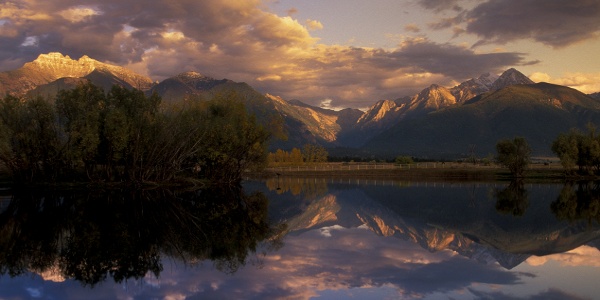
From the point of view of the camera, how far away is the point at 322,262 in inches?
997

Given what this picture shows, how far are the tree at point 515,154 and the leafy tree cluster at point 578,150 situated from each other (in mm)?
7333

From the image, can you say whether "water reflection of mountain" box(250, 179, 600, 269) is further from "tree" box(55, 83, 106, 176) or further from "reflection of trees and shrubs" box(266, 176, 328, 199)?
"tree" box(55, 83, 106, 176)

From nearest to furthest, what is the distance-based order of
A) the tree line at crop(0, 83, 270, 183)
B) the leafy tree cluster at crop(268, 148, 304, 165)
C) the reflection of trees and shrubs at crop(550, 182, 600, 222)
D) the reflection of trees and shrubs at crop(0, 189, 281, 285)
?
the reflection of trees and shrubs at crop(0, 189, 281, 285) → the reflection of trees and shrubs at crop(550, 182, 600, 222) → the tree line at crop(0, 83, 270, 183) → the leafy tree cluster at crop(268, 148, 304, 165)

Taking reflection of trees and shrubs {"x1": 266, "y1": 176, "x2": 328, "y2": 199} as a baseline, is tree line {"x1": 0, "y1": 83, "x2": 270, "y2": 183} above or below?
above

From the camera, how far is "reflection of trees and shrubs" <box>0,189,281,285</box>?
23517 mm

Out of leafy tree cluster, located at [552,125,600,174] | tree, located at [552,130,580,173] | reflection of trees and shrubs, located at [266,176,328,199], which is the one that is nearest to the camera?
reflection of trees and shrubs, located at [266,176,328,199]

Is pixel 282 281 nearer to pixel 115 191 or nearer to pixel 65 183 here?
pixel 115 191

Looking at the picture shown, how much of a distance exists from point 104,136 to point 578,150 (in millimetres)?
105888

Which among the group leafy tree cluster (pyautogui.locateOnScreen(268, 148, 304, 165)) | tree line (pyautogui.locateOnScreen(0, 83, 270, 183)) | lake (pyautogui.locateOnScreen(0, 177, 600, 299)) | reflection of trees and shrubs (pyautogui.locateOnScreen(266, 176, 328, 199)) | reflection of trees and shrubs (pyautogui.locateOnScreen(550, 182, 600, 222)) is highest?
tree line (pyautogui.locateOnScreen(0, 83, 270, 183))

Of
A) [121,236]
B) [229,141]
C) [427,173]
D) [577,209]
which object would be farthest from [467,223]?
[427,173]

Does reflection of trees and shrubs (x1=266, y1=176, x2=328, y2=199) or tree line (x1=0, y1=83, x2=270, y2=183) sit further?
reflection of trees and shrubs (x1=266, y1=176, x2=328, y2=199)

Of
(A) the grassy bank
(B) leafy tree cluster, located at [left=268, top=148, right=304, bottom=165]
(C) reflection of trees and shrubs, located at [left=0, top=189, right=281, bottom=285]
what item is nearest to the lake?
(C) reflection of trees and shrubs, located at [left=0, top=189, right=281, bottom=285]

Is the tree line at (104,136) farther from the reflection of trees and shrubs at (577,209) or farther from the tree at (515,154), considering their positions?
the tree at (515,154)

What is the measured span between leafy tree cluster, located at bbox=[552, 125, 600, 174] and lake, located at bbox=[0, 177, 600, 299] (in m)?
73.2
